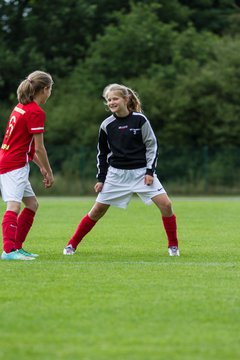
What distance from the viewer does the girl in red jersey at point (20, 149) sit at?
10.3m

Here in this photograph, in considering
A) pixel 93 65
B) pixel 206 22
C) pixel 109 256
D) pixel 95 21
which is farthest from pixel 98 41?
pixel 109 256

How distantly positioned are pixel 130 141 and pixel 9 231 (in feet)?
5.28

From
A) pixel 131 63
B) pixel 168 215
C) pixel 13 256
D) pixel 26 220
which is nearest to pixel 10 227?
pixel 13 256

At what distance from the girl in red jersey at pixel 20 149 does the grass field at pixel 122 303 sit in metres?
0.46

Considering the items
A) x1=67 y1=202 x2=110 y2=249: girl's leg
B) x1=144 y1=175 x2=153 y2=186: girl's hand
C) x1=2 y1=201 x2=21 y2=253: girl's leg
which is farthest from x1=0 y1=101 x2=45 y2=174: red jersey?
x1=144 y1=175 x2=153 y2=186: girl's hand

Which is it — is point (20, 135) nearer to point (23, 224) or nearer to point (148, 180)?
point (23, 224)

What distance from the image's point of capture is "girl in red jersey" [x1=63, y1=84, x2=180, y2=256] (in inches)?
417

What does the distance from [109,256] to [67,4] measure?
44.3 meters

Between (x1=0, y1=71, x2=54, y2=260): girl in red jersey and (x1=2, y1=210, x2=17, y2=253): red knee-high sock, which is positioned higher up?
(x1=0, y1=71, x2=54, y2=260): girl in red jersey

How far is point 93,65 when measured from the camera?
4912 centimetres

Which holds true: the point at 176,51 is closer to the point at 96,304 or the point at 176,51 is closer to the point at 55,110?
the point at 55,110

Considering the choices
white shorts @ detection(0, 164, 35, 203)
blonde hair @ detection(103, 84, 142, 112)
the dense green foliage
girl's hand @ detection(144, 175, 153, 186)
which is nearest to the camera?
white shorts @ detection(0, 164, 35, 203)

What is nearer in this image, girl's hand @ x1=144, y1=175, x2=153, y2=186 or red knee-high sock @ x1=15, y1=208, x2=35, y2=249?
girl's hand @ x1=144, y1=175, x2=153, y2=186

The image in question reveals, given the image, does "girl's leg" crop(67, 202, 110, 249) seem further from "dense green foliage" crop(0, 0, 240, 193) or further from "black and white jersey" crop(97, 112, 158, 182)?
"dense green foliage" crop(0, 0, 240, 193)
